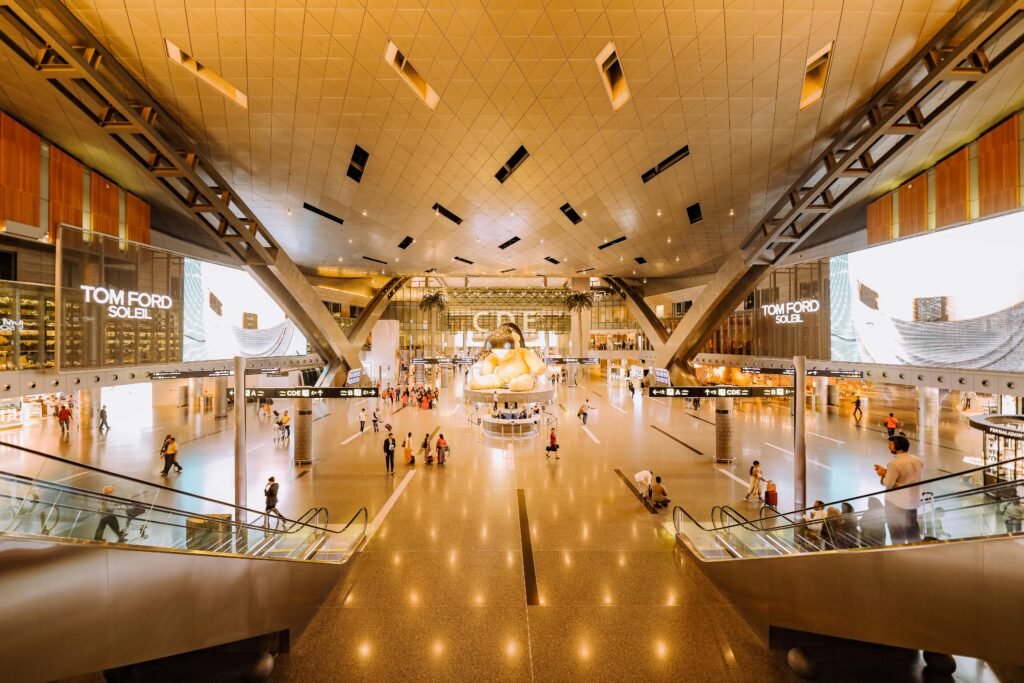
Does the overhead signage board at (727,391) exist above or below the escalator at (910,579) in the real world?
above

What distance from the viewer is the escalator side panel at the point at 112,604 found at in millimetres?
2846

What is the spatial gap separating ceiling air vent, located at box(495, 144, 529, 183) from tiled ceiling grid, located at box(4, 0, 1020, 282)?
266 mm

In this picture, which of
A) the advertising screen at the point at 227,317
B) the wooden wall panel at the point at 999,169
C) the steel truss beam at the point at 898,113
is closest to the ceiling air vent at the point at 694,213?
the steel truss beam at the point at 898,113

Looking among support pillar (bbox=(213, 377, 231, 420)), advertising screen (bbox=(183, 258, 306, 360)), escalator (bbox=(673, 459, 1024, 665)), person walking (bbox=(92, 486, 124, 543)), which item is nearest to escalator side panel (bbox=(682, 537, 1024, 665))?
escalator (bbox=(673, 459, 1024, 665))

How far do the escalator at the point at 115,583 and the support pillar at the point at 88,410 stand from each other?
20453 mm

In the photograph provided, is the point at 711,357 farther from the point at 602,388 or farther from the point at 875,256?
the point at 602,388

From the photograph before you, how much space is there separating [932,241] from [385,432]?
20943mm

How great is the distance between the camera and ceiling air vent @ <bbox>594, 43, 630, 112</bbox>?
28.8 feet

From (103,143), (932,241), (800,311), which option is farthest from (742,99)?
(103,143)

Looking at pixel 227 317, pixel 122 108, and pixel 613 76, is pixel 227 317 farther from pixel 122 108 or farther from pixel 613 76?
pixel 613 76

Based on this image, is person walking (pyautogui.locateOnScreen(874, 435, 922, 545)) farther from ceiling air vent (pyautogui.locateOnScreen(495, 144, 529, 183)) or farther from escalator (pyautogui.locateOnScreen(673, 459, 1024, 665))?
ceiling air vent (pyautogui.locateOnScreen(495, 144, 529, 183))

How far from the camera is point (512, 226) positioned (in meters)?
19.0

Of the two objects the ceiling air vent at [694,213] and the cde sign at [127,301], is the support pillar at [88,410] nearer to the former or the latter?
the cde sign at [127,301]

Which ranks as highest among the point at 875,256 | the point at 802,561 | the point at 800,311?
the point at 875,256
